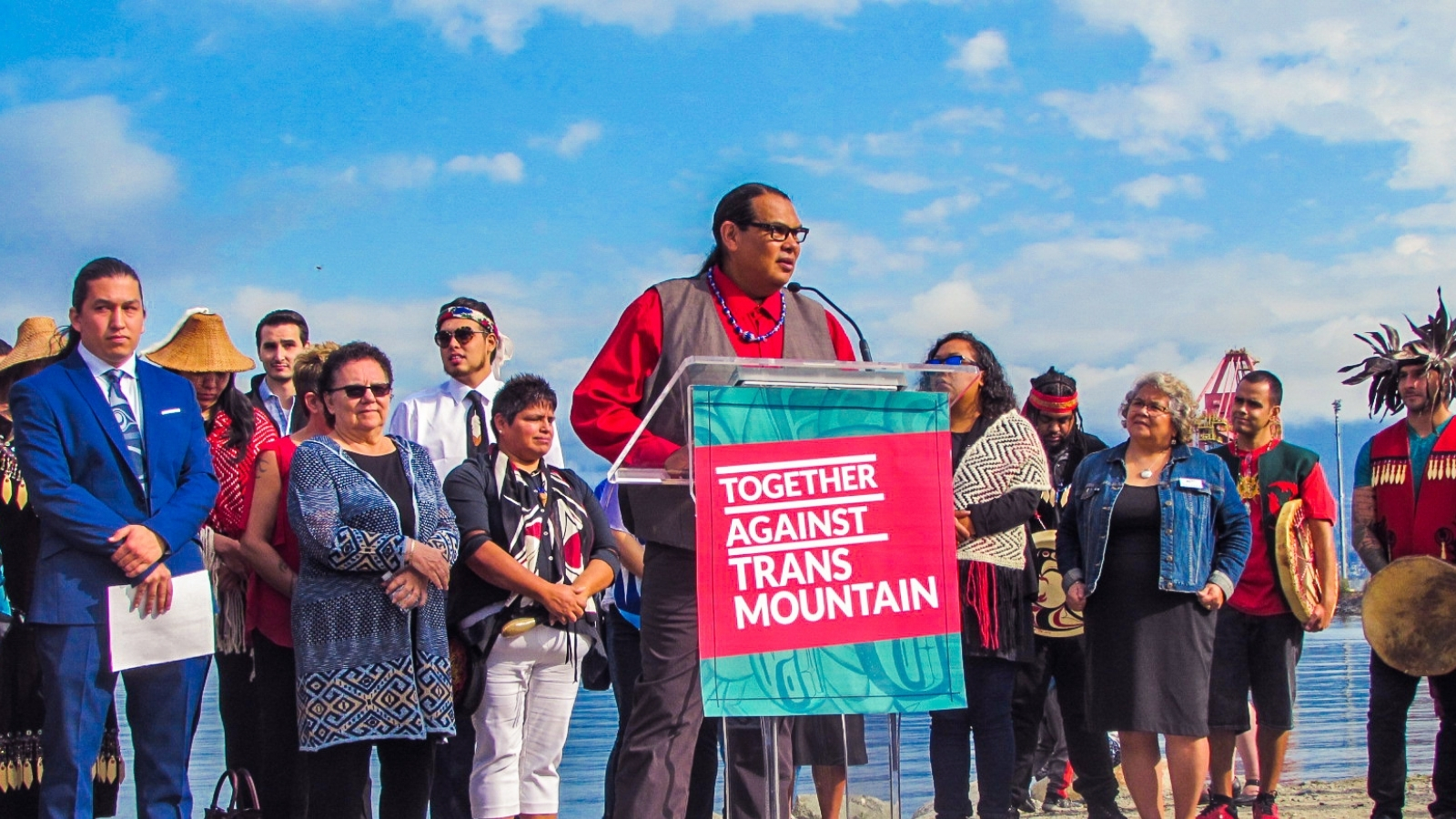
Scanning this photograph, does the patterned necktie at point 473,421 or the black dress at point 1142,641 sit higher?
the patterned necktie at point 473,421

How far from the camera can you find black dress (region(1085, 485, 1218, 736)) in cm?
580

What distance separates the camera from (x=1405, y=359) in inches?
278

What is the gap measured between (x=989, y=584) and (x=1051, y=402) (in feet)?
5.91

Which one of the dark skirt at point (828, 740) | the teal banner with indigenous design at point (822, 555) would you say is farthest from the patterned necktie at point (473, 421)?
the teal banner with indigenous design at point (822, 555)

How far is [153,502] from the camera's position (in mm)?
4871

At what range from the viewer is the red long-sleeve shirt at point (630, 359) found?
416cm

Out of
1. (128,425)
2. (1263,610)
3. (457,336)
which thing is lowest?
(1263,610)

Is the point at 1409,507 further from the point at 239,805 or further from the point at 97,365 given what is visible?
the point at 97,365

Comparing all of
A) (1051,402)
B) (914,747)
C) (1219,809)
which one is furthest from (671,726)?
(914,747)

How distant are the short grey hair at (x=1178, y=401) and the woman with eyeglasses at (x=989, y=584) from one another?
58 centimetres

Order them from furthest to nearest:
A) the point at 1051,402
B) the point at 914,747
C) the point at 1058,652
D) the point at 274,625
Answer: the point at 914,747, the point at 1051,402, the point at 1058,652, the point at 274,625

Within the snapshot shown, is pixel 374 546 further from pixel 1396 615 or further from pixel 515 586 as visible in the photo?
pixel 1396 615

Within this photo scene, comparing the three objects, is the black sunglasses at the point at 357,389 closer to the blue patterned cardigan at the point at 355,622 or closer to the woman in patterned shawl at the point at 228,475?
the blue patterned cardigan at the point at 355,622

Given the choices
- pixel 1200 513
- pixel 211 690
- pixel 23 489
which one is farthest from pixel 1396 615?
pixel 211 690
